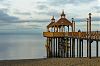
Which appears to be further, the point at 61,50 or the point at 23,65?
the point at 61,50

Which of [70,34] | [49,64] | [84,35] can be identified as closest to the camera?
[49,64]

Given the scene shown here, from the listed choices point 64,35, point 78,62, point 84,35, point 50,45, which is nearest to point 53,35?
point 64,35

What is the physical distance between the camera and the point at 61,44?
44656 mm

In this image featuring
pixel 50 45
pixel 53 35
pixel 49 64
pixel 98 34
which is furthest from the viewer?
pixel 50 45

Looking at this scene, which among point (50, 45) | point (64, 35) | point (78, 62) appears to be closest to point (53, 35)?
point (64, 35)

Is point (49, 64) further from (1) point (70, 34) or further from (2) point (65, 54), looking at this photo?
(2) point (65, 54)

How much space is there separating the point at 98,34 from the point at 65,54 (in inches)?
553

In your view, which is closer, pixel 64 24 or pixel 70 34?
pixel 70 34

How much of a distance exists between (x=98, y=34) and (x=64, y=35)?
11.0 meters

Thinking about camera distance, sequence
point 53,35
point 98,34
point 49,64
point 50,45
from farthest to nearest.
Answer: point 50,45
point 53,35
point 98,34
point 49,64

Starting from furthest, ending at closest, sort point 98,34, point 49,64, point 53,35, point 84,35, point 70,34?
point 53,35, point 70,34, point 84,35, point 98,34, point 49,64

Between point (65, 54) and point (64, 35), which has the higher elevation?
point (64, 35)

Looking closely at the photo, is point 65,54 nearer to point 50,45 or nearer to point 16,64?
point 50,45

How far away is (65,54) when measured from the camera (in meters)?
44.2
